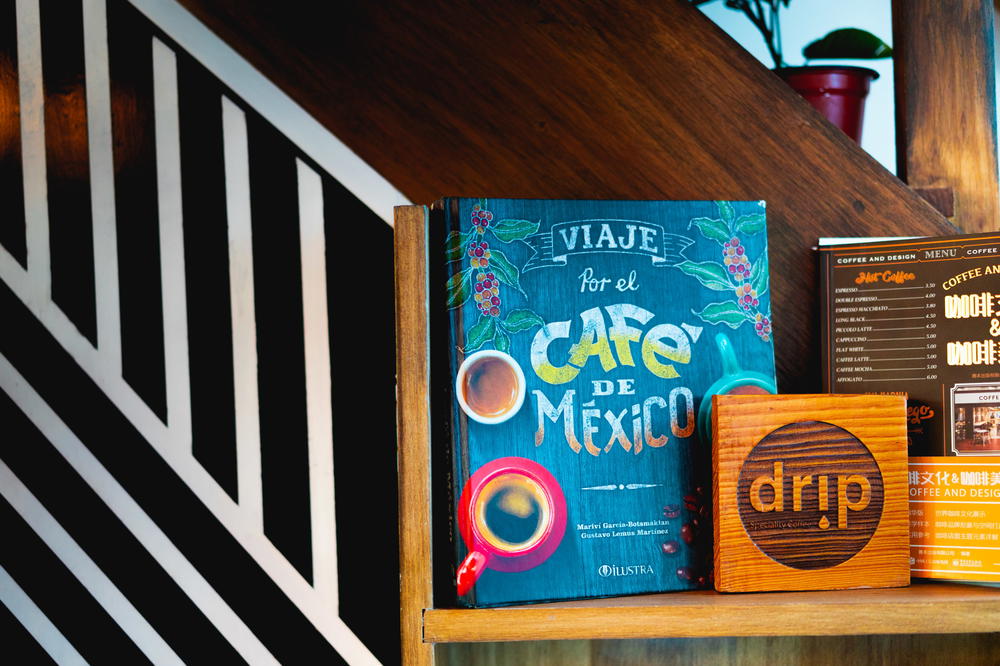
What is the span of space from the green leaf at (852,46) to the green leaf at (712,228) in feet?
2.18

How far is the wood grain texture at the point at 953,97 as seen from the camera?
1.26 m

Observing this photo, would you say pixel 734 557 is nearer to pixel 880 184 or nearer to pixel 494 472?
pixel 494 472

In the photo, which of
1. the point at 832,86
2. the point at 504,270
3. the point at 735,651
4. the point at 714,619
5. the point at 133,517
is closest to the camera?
the point at 714,619

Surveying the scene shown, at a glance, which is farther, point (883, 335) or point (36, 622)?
point (36, 622)

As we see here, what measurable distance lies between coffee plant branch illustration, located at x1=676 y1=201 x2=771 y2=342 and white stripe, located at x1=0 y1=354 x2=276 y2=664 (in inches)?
40.8

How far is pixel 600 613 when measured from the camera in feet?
2.89

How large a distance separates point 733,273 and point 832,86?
0.53m

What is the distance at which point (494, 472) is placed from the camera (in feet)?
3.05

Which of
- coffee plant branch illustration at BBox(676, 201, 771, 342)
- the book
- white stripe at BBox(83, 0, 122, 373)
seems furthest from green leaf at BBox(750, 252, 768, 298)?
white stripe at BBox(83, 0, 122, 373)

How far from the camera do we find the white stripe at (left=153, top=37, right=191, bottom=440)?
1459 mm

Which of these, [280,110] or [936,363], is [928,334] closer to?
[936,363]

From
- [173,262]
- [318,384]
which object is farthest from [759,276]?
[173,262]

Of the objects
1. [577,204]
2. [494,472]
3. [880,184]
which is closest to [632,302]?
[577,204]

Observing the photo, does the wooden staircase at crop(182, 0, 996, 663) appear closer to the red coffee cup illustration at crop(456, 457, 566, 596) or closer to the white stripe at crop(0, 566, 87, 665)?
the red coffee cup illustration at crop(456, 457, 566, 596)
